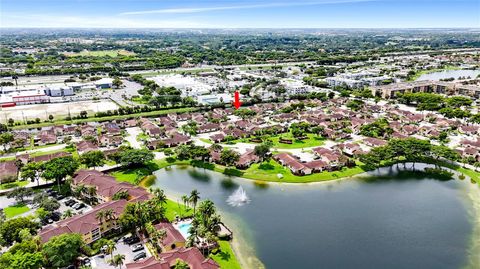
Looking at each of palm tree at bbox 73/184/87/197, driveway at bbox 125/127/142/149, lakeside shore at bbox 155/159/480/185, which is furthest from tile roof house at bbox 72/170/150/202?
driveway at bbox 125/127/142/149

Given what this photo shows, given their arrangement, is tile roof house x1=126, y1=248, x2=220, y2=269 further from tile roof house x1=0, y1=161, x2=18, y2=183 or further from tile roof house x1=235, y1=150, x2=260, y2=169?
tile roof house x1=0, y1=161, x2=18, y2=183

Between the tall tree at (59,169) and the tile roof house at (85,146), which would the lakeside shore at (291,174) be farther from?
the tile roof house at (85,146)

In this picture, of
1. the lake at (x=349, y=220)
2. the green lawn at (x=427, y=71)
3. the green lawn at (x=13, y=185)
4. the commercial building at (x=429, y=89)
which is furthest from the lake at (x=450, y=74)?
the green lawn at (x=13, y=185)

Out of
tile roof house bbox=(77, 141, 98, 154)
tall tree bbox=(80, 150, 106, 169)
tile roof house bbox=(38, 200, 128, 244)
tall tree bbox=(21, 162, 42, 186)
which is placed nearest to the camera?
tile roof house bbox=(38, 200, 128, 244)

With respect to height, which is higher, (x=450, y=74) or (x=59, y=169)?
(x=450, y=74)

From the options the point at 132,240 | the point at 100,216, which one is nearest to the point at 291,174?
the point at 132,240

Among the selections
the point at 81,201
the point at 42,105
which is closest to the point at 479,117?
the point at 81,201

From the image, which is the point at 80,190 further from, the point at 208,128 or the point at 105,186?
the point at 208,128
